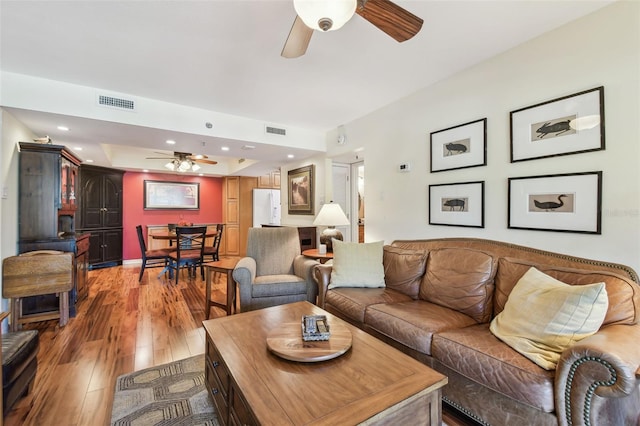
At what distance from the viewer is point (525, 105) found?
7.14 ft

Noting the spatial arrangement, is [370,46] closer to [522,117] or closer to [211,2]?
[211,2]

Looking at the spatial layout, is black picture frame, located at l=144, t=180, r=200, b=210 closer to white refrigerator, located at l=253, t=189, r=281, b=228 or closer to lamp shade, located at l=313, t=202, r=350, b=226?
white refrigerator, located at l=253, t=189, r=281, b=228

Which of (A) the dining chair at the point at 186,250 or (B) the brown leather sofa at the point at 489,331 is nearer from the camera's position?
(B) the brown leather sofa at the point at 489,331

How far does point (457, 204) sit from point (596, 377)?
68.1 inches

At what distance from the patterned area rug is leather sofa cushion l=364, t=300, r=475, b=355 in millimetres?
1202

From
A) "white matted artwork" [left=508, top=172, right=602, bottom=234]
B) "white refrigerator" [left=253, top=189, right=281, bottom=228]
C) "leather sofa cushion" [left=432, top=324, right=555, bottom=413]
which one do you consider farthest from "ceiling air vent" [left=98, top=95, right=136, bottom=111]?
"white refrigerator" [left=253, top=189, right=281, bottom=228]

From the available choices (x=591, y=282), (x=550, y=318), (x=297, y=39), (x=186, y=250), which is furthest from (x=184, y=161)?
A: (x=591, y=282)

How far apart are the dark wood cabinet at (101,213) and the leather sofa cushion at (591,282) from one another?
683 cm

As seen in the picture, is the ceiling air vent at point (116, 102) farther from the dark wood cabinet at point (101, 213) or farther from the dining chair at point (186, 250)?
the dark wood cabinet at point (101, 213)

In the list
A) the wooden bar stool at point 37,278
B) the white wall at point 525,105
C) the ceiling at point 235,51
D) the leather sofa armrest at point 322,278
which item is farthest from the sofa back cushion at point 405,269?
the wooden bar stool at point 37,278

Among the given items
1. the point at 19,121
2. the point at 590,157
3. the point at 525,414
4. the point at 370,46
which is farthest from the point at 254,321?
the point at 19,121

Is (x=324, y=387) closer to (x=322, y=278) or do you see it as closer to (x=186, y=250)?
(x=322, y=278)

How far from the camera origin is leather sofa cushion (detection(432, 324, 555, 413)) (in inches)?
50.2

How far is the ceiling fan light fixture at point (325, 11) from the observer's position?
1.17 m
